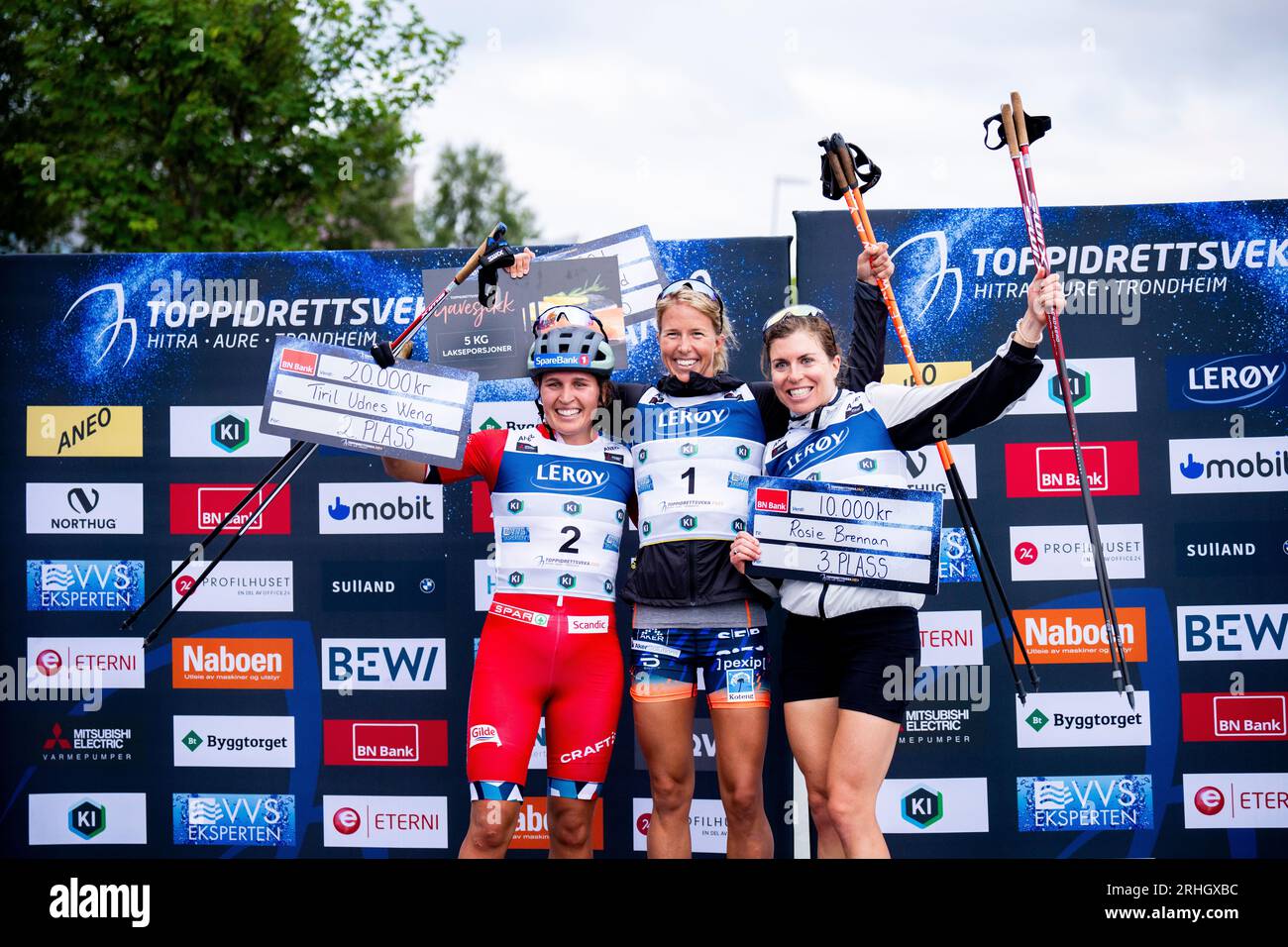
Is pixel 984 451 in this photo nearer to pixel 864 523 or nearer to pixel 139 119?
pixel 864 523

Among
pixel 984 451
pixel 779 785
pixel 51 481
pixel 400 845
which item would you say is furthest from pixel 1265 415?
pixel 51 481

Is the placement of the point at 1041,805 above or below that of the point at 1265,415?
below

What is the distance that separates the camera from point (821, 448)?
3.56 metres

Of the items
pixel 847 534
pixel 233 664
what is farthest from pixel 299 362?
pixel 847 534

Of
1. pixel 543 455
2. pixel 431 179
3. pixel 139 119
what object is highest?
pixel 431 179

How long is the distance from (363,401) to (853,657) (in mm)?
1826

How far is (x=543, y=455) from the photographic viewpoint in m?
3.65

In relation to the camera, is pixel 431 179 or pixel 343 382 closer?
pixel 343 382

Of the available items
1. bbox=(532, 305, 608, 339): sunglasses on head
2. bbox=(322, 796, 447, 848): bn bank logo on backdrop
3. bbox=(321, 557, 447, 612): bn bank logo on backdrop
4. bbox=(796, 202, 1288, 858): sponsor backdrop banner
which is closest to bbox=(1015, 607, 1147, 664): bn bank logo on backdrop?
bbox=(796, 202, 1288, 858): sponsor backdrop banner

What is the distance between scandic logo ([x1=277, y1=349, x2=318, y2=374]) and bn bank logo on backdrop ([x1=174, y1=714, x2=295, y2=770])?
1600mm

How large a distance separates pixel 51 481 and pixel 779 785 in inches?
128
